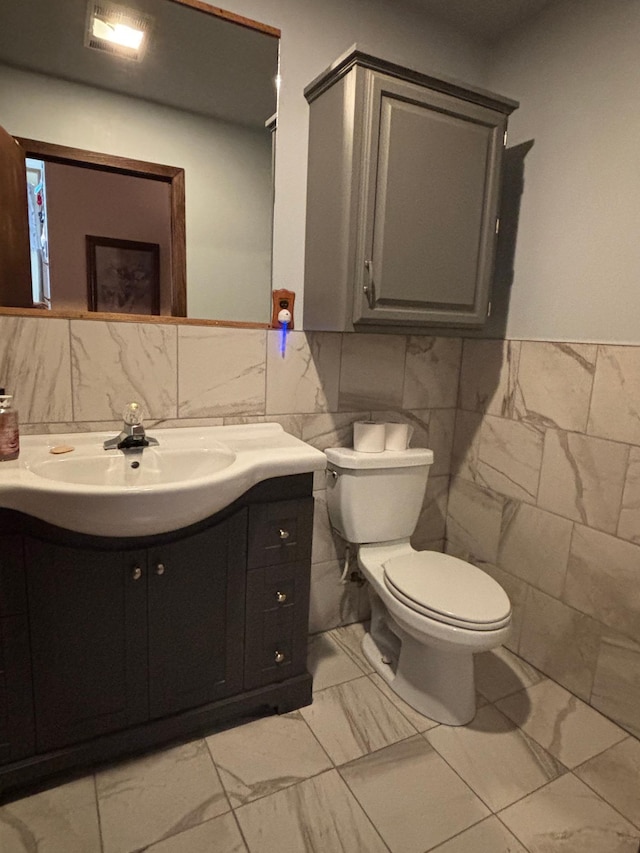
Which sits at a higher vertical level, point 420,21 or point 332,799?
point 420,21

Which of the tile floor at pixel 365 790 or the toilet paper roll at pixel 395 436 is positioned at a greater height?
the toilet paper roll at pixel 395 436

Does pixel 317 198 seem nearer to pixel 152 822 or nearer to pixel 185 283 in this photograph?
pixel 185 283

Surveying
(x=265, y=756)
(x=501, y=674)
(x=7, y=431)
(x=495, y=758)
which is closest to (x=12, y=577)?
(x=7, y=431)

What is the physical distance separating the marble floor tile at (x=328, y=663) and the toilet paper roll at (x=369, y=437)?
79 cm

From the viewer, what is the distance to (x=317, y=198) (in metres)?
1.65

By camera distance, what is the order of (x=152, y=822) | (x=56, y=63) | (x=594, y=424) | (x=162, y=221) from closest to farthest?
(x=152, y=822) < (x=56, y=63) < (x=162, y=221) < (x=594, y=424)

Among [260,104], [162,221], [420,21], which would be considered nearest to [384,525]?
[162,221]

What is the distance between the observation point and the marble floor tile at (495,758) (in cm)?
138

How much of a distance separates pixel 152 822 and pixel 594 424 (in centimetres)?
167

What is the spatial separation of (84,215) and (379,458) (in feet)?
3.82

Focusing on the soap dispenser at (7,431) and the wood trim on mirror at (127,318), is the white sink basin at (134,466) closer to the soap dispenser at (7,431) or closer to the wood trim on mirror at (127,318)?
the soap dispenser at (7,431)

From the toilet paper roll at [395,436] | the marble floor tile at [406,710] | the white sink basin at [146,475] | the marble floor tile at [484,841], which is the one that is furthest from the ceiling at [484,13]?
the marble floor tile at [484,841]

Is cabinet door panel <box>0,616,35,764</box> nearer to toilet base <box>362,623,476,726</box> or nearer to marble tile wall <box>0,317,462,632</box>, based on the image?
marble tile wall <box>0,317,462,632</box>

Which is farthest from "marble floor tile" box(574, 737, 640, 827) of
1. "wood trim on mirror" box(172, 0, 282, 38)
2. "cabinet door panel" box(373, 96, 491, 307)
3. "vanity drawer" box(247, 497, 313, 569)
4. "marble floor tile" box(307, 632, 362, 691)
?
"wood trim on mirror" box(172, 0, 282, 38)
